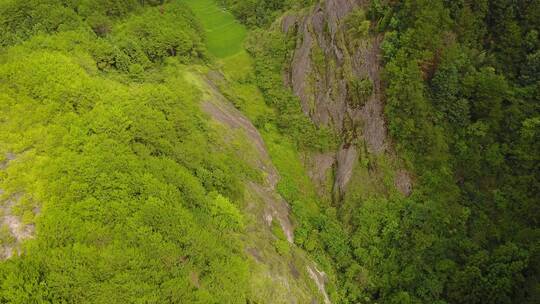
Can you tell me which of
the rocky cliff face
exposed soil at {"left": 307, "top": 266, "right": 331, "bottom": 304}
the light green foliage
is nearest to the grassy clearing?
the rocky cliff face

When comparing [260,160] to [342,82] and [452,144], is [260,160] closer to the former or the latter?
[342,82]

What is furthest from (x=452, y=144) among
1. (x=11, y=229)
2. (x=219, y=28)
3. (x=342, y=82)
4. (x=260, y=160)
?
(x=219, y=28)

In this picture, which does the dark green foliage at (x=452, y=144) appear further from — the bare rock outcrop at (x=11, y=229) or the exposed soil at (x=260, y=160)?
the bare rock outcrop at (x=11, y=229)

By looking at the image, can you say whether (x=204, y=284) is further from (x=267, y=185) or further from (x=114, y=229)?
(x=267, y=185)

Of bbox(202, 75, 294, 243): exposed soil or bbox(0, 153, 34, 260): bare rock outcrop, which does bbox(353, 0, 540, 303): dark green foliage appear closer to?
bbox(202, 75, 294, 243): exposed soil

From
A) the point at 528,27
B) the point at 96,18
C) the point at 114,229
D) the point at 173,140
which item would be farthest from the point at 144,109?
the point at 528,27

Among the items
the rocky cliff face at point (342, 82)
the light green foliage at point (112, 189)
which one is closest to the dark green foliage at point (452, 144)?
the rocky cliff face at point (342, 82)
